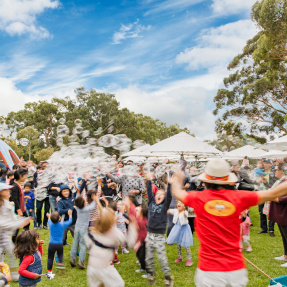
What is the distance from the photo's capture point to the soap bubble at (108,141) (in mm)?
7148

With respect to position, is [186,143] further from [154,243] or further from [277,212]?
[154,243]

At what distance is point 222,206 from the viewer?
2.50 m

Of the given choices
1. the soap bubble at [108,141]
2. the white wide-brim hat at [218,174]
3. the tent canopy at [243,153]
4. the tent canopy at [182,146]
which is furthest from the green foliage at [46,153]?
the white wide-brim hat at [218,174]

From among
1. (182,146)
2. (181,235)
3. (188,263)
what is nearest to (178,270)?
(188,263)

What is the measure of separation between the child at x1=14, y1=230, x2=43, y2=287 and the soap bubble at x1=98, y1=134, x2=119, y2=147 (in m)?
3.51

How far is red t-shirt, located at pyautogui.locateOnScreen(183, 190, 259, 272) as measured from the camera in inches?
97.0

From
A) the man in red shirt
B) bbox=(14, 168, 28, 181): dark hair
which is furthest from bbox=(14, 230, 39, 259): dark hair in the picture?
the man in red shirt

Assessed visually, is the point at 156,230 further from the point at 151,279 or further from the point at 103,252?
the point at 103,252

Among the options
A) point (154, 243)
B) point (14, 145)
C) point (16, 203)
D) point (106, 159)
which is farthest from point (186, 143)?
point (14, 145)

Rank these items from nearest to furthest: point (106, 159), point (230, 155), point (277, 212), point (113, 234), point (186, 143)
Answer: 1. point (113, 234)
2. point (277, 212)
3. point (106, 159)
4. point (186, 143)
5. point (230, 155)

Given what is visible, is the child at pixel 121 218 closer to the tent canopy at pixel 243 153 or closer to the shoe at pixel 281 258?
the shoe at pixel 281 258

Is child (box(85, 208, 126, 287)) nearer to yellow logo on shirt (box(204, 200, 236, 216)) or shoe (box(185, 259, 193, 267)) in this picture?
yellow logo on shirt (box(204, 200, 236, 216))

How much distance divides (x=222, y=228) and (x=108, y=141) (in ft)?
17.0

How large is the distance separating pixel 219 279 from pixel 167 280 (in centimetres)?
191
